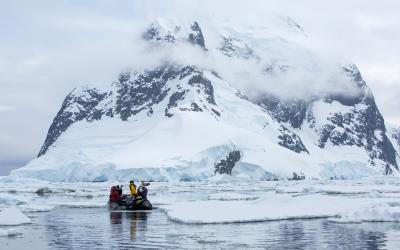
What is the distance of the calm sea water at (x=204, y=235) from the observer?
23062 mm

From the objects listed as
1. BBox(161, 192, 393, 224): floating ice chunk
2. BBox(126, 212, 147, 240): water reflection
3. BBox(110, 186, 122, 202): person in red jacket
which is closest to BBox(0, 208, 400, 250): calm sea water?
BBox(126, 212, 147, 240): water reflection

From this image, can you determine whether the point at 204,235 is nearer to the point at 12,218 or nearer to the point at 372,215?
the point at 372,215

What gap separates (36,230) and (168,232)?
6.46 metres

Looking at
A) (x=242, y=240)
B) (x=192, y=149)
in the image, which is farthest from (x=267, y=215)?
(x=192, y=149)

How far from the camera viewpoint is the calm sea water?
2306cm

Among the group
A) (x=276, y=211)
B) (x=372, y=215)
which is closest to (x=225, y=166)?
(x=276, y=211)

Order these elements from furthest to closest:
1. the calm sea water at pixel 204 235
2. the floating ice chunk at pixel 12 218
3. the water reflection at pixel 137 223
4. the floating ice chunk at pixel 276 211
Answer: the floating ice chunk at pixel 276 211, the floating ice chunk at pixel 12 218, the water reflection at pixel 137 223, the calm sea water at pixel 204 235

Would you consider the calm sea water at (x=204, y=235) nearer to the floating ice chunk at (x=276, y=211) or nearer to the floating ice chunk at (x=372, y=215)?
the floating ice chunk at (x=276, y=211)

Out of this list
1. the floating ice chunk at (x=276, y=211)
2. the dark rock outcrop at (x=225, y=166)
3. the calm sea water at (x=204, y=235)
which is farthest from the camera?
the dark rock outcrop at (x=225, y=166)

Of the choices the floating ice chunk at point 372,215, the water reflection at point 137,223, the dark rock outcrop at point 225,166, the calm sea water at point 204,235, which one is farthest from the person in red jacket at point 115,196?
the dark rock outcrop at point 225,166

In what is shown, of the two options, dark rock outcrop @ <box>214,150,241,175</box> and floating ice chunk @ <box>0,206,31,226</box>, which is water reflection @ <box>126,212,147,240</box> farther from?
dark rock outcrop @ <box>214,150,241,175</box>

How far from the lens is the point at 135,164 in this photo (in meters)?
178

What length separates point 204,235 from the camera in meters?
26.4

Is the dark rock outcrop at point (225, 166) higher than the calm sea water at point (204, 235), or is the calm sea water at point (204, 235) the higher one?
the dark rock outcrop at point (225, 166)
